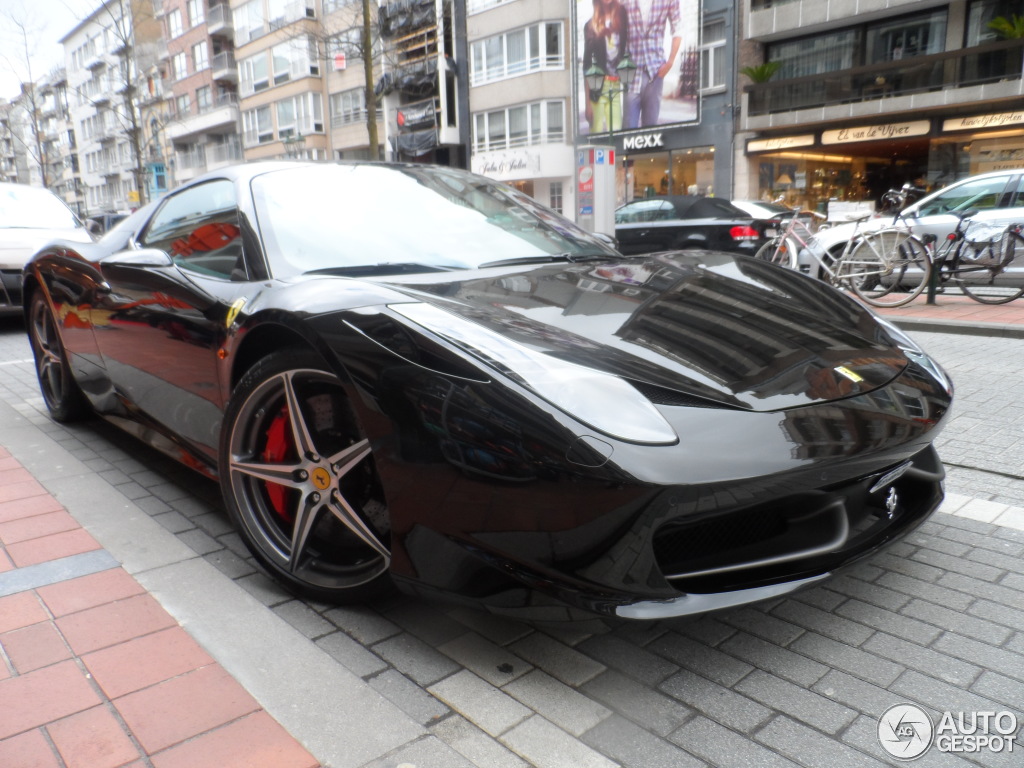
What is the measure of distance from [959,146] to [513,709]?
2293 centimetres

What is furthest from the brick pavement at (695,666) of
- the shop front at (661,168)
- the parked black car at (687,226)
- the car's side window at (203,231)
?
the shop front at (661,168)

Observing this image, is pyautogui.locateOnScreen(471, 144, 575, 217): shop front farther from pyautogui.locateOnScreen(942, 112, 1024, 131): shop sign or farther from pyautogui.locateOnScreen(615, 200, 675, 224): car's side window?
pyautogui.locateOnScreen(615, 200, 675, 224): car's side window

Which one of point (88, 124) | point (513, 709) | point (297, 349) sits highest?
point (88, 124)

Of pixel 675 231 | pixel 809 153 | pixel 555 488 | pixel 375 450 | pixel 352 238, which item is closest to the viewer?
pixel 555 488

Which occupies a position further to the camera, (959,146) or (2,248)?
(959,146)

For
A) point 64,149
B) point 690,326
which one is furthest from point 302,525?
point 64,149

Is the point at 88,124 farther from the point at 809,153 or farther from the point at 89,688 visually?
the point at 89,688

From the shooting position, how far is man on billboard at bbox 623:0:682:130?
25094 millimetres

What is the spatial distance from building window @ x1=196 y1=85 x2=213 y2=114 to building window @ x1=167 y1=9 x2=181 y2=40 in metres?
4.62

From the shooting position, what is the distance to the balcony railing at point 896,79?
62.9ft

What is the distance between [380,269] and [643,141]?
25.5 m

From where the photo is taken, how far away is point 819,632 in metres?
2.03

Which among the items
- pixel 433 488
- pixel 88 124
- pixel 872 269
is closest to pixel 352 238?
pixel 433 488

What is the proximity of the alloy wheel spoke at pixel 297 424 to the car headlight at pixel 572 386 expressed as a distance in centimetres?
50
